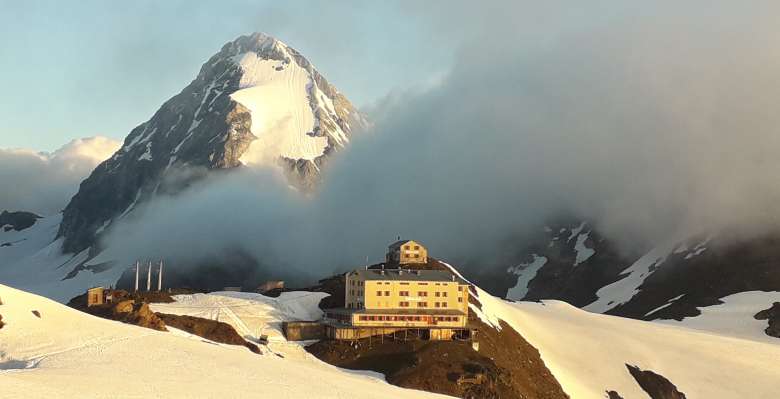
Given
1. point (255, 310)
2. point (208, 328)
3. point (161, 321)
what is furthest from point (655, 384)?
point (161, 321)

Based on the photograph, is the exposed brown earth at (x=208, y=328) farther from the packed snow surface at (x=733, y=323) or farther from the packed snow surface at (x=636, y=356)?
the packed snow surface at (x=733, y=323)

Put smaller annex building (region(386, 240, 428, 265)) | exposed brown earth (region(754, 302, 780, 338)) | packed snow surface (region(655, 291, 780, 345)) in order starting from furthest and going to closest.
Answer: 1. exposed brown earth (region(754, 302, 780, 338))
2. packed snow surface (region(655, 291, 780, 345))
3. smaller annex building (region(386, 240, 428, 265))

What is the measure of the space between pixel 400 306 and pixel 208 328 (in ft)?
99.6

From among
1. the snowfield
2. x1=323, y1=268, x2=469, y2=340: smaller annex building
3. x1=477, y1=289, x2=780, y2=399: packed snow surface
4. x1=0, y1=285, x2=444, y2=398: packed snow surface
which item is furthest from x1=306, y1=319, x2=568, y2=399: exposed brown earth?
x1=0, y1=285, x2=444, y2=398: packed snow surface

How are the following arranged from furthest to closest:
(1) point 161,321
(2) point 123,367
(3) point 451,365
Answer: (1) point 161,321 < (3) point 451,365 < (2) point 123,367

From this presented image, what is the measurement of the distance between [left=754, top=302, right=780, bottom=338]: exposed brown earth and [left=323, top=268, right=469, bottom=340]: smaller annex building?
3695 inches

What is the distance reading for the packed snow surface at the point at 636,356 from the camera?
134m

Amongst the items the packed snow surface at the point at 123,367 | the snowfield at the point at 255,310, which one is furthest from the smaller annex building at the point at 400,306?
the packed snow surface at the point at 123,367

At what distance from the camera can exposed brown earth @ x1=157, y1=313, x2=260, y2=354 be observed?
107562 millimetres

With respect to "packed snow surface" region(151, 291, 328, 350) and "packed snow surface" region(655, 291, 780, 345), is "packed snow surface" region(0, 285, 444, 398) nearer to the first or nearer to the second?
"packed snow surface" region(151, 291, 328, 350)

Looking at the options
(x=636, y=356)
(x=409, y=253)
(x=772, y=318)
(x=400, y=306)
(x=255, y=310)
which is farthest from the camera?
(x=772, y=318)

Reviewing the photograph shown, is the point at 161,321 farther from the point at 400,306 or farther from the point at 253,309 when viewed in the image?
the point at 400,306

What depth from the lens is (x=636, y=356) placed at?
14400 cm

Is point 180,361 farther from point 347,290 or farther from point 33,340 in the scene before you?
point 347,290
